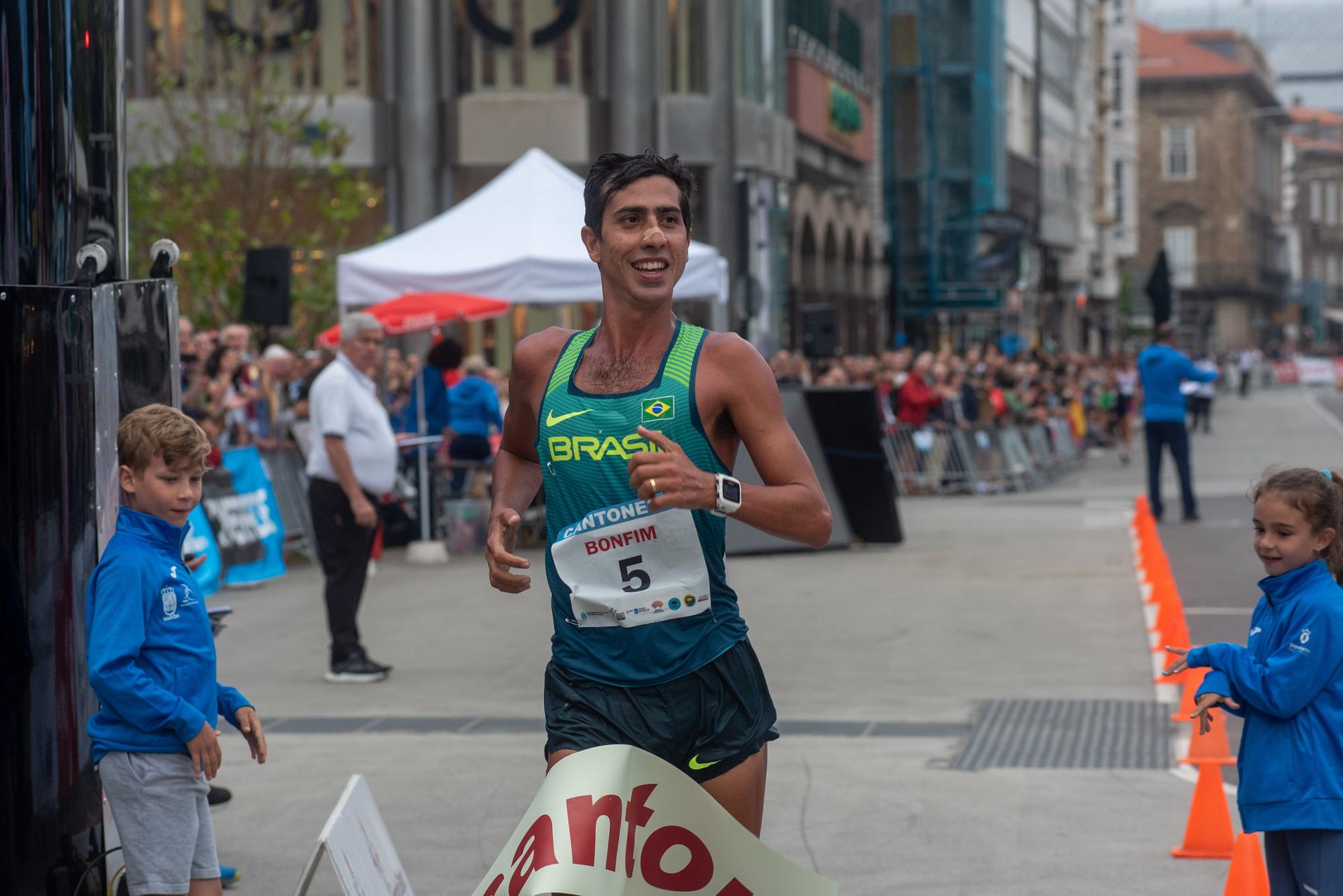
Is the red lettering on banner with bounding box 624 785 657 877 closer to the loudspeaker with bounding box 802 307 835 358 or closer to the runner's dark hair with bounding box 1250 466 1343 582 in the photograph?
the runner's dark hair with bounding box 1250 466 1343 582

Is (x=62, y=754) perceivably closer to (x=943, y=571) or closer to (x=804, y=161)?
(x=943, y=571)

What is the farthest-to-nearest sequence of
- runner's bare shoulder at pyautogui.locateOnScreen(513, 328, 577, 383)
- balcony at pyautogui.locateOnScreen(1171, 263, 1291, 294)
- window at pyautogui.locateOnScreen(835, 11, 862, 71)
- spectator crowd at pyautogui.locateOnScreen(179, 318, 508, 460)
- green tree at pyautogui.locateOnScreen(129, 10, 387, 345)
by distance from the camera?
balcony at pyautogui.locateOnScreen(1171, 263, 1291, 294) < window at pyautogui.locateOnScreen(835, 11, 862, 71) < green tree at pyautogui.locateOnScreen(129, 10, 387, 345) < spectator crowd at pyautogui.locateOnScreen(179, 318, 508, 460) < runner's bare shoulder at pyautogui.locateOnScreen(513, 328, 577, 383)

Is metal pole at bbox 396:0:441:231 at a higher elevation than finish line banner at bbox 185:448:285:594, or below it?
higher

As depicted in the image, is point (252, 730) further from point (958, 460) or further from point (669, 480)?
point (958, 460)

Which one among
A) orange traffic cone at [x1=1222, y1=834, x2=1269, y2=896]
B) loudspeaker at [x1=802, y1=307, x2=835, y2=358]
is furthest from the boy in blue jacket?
loudspeaker at [x1=802, y1=307, x2=835, y2=358]

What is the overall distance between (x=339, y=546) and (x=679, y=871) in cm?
611

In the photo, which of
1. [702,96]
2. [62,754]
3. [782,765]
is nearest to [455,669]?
[782,765]

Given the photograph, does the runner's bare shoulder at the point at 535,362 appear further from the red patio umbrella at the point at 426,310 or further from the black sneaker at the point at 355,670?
the red patio umbrella at the point at 426,310

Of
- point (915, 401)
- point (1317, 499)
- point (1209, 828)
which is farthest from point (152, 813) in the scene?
point (915, 401)

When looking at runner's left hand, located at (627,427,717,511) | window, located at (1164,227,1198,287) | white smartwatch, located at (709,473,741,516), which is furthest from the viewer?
window, located at (1164,227,1198,287)

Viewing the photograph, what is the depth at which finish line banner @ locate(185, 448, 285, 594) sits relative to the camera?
43.9 feet

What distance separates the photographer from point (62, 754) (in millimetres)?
4473

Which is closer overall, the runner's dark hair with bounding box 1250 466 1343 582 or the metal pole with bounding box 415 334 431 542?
the runner's dark hair with bounding box 1250 466 1343 582

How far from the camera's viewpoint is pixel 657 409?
353cm
